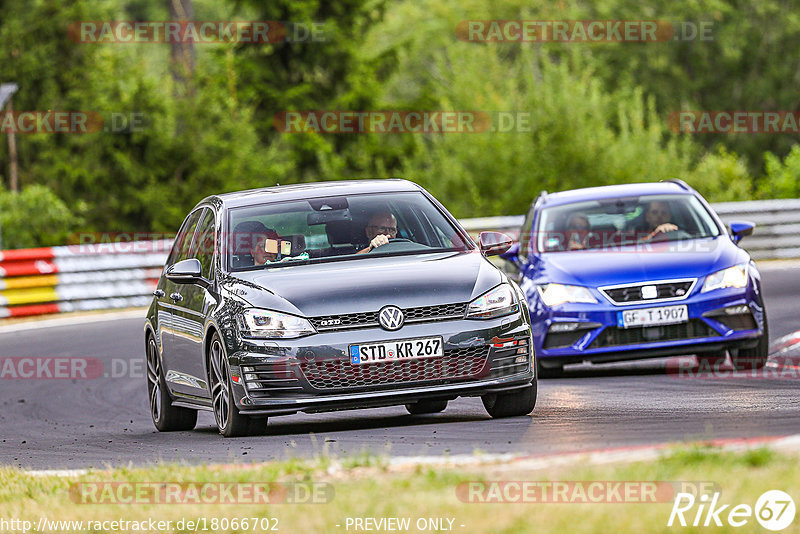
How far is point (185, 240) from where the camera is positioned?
11.7m

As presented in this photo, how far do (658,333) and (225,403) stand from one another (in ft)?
14.1

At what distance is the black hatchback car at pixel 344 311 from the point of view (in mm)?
Result: 9016

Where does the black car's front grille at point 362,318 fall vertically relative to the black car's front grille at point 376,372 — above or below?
above

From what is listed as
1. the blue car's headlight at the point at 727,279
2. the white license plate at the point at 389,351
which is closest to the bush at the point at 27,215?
the blue car's headlight at the point at 727,279

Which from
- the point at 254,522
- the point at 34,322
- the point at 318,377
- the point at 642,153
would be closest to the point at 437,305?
the point at 318,377
